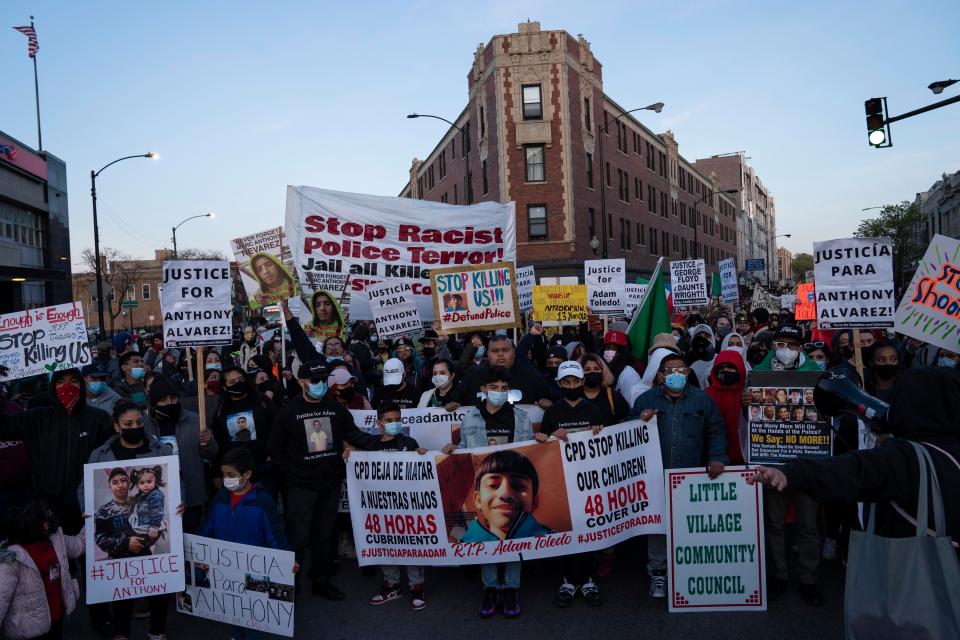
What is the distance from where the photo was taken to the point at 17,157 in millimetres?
29969

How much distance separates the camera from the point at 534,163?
3509cm

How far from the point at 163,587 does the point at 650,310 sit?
594cm

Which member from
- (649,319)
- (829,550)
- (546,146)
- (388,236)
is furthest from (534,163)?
(829,550)

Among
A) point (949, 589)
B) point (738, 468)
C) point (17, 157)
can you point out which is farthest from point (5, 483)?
point (17, 157)

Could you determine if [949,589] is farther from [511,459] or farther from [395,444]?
[395,444]

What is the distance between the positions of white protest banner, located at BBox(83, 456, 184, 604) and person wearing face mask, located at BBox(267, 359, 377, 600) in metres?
0.94

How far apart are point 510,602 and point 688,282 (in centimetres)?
1395

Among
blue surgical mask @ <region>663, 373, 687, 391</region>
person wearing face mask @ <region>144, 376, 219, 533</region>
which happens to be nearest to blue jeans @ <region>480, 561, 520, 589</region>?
blue surgical mask @ <region>663, 373, 687, 391</region>

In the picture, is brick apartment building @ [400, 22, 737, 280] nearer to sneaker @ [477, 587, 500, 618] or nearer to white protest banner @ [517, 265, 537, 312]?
white protest banner @ [517, 265, 537, 312]

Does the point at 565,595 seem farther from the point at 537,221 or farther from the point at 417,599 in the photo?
the point at 537,221

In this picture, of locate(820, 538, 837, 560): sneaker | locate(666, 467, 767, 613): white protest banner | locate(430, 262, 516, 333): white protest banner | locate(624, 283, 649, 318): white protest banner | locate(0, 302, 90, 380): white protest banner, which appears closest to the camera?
locate(666, 467, 767, 613): white protest banner

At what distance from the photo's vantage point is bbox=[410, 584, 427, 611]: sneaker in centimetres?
548

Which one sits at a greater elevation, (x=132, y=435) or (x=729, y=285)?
(x=729, y=285)

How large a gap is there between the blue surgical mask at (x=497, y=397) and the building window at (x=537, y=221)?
98.8 ft
